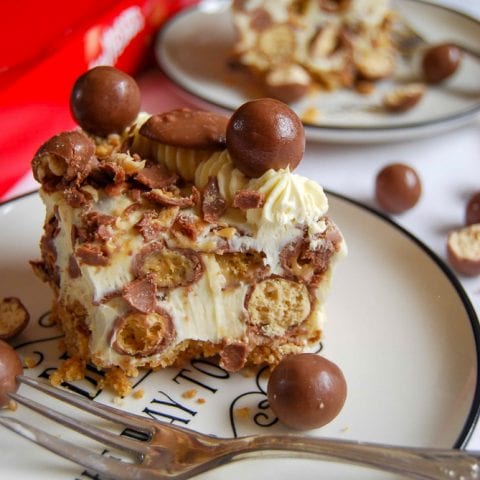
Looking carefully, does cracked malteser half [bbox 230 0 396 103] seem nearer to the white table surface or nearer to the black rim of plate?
the white table surface

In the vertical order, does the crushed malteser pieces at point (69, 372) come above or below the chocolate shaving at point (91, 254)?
below

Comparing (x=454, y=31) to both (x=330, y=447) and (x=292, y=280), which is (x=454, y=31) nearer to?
(x=292, y=280)

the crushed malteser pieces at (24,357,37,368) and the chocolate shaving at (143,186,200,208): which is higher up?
the chocolate shaving at (143,186,200,208)

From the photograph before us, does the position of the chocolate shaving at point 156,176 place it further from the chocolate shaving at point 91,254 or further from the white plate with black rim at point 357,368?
the white plate with black rim at point 357,368

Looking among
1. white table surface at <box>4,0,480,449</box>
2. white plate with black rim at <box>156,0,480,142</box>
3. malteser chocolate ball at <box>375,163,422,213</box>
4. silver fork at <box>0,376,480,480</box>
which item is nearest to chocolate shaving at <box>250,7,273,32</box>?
white plate with black rim at <box>156,0,480,142</box>

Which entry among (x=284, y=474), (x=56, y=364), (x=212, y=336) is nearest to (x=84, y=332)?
(x=56, y=364)

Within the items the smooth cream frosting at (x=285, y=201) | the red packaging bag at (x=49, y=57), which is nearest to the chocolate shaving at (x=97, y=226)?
the smooth cream frosting at (x=285, y=201)

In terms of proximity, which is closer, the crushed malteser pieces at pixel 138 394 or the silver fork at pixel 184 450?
the silver fork at pixel 184 450
